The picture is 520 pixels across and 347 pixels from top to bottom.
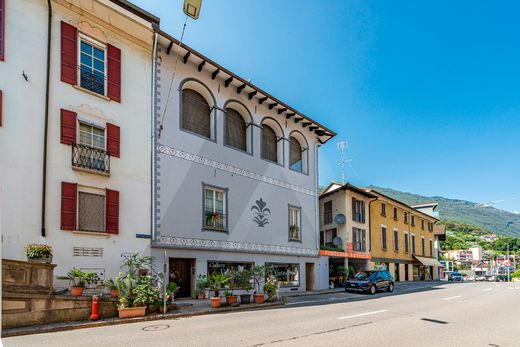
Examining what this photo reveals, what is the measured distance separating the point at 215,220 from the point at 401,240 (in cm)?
2762

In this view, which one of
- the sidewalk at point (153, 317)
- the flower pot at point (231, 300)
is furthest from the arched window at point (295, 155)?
the flower pot at point (231, 300)

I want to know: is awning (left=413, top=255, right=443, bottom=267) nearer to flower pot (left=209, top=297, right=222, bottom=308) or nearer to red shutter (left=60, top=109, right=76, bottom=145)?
flower pot (left=209, top=297, right=222, bottom=308)

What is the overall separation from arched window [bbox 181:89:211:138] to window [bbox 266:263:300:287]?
8.86 meters

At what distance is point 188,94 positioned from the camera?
19.2 m

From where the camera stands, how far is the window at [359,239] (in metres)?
31.9

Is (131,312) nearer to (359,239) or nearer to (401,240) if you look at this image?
(359,239)

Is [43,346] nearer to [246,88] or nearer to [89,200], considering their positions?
[89,200]

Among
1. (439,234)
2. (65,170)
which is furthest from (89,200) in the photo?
(439,234)

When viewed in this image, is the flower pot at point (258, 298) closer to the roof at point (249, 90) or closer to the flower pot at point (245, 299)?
the flower pot at point (245, 299)

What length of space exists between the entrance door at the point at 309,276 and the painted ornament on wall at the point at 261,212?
560cm

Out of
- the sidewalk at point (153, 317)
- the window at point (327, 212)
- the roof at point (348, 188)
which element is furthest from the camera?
the window at point (327, 212)

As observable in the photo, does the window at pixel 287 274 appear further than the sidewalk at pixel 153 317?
Yes

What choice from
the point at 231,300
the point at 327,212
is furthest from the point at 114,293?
the point at 327,212

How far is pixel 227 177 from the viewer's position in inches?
798
